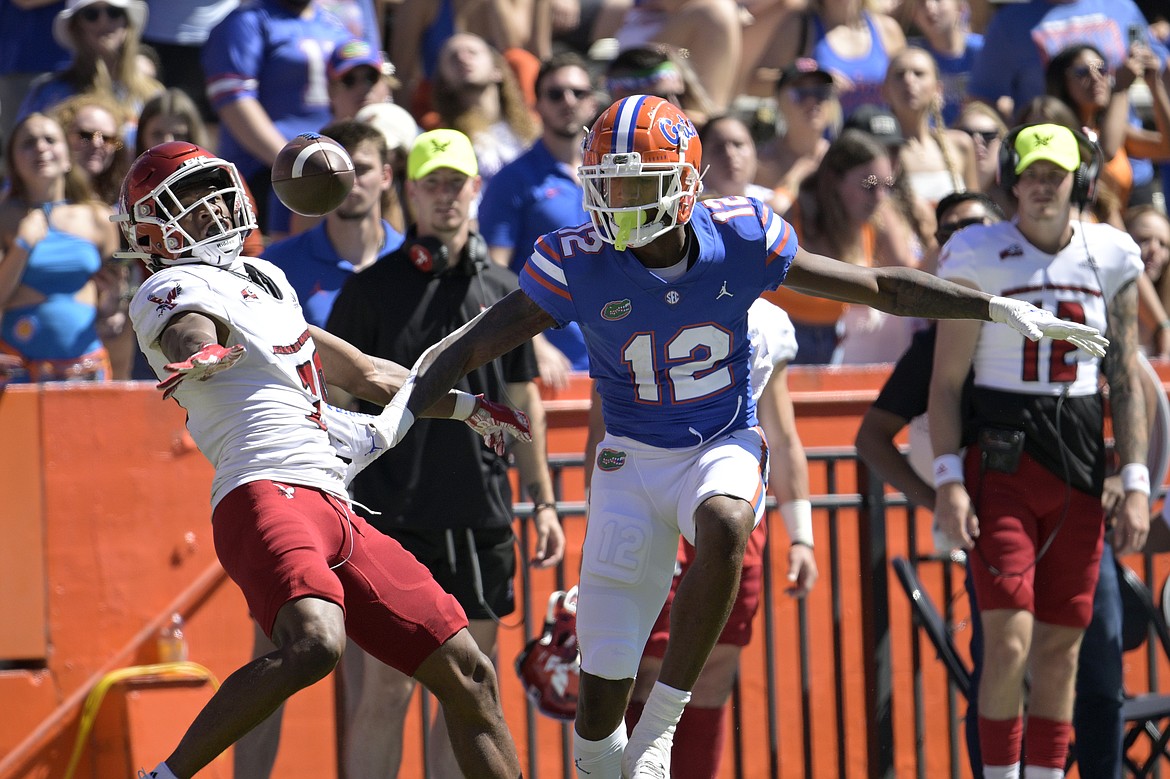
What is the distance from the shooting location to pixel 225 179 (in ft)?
16.8

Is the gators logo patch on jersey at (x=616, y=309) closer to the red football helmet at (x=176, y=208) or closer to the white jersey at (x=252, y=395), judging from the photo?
the white jersey at (x=252, y=395)

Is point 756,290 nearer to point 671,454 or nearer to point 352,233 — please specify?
point 671,454

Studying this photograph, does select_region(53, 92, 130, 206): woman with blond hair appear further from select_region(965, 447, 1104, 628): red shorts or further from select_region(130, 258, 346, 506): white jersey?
select_region(965, 447, 1104, 628): red shorts

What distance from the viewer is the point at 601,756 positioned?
497 centimetres

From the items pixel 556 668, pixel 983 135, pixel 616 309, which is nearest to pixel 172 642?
pixel 556 668

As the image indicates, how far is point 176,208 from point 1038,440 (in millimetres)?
3250

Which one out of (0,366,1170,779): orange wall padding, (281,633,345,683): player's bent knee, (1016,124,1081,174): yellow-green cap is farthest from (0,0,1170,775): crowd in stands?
(281,633,345,683): player's bent knee

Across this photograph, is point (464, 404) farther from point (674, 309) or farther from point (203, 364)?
point (203, 364)

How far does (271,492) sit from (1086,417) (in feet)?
10.3

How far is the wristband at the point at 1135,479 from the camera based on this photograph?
6.22 metres

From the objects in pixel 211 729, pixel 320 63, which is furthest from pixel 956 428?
pixel 320 63

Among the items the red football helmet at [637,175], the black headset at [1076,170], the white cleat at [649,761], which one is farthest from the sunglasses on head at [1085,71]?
the white cleat at [649,761]

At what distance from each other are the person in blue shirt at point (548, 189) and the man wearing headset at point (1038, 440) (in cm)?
199

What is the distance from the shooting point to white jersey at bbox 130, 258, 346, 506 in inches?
191
